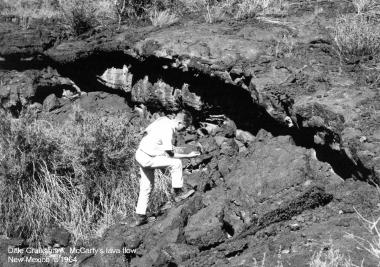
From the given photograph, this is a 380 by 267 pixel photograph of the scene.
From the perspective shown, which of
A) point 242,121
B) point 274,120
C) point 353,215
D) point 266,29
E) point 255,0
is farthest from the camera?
point 255,0

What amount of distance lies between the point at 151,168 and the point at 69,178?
2306 mm

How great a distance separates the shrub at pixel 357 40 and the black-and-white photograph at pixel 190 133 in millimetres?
22

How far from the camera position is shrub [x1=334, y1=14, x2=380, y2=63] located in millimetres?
7680

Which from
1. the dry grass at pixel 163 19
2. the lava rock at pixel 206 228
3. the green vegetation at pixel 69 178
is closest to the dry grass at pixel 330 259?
the lava rock at pixel 206 228

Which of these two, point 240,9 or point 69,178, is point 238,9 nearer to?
point 240,9

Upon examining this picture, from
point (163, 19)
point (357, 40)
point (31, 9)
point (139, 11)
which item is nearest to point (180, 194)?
point (357, 40)

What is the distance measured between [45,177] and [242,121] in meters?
3.41

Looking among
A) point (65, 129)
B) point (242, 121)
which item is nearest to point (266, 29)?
point (242, 121)

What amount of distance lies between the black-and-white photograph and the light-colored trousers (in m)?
0.02

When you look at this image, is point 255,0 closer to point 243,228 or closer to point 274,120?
point 274,120

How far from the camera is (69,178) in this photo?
352 inches

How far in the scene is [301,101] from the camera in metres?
6.93

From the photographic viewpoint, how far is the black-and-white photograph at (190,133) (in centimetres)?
579

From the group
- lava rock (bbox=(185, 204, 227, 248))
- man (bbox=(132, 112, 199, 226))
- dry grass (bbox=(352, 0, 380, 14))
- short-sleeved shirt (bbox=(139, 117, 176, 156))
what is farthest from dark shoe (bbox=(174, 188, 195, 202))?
dry grass (bbox=(352, 0, 380, 14))
